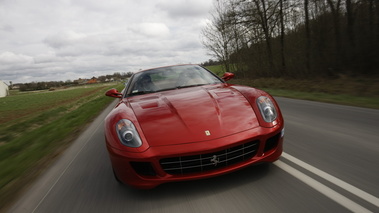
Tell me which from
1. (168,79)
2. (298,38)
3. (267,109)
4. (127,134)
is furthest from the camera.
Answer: (298,38)

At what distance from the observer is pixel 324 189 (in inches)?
93.7

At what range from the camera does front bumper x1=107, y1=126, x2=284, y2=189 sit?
8.17 ft

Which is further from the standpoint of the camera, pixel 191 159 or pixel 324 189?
pixel 191 159

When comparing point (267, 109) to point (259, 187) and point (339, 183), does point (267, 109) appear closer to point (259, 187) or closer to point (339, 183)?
point (259, 187)

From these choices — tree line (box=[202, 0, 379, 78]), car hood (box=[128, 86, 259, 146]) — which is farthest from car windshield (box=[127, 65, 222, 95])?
tree line (box=[202, 0, 379, 78])

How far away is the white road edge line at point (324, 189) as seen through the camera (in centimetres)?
204

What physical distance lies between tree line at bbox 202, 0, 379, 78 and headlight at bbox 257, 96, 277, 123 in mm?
12465

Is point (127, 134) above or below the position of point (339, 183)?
above

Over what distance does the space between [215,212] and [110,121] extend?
152cm

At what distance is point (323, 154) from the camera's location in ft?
11.1

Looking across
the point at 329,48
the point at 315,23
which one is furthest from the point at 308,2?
the point at 329,48

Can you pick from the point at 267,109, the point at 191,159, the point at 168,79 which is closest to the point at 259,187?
the point at 191,159

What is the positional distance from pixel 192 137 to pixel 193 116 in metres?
0.33

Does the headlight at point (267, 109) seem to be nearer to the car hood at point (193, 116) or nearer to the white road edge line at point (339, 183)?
the car hood at point (193, 116)
